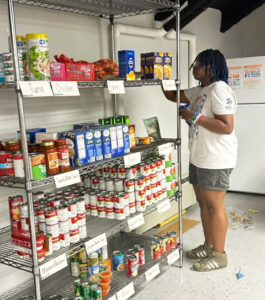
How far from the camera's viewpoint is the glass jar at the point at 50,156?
1778 mm

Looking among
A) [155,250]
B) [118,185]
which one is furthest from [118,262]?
[118,185]

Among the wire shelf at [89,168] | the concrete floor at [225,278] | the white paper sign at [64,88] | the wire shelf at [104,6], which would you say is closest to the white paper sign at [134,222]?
the wire shelf at [89,168]

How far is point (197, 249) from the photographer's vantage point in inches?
117

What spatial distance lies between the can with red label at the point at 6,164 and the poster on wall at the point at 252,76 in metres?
3.33

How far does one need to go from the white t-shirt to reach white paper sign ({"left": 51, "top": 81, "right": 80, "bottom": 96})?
42.7 inches

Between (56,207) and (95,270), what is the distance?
2.03 feet

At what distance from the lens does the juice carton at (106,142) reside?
7.04 feet

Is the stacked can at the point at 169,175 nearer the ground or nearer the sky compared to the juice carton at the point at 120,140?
nearer the ground

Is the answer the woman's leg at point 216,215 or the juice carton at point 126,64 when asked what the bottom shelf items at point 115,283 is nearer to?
the woman's leg at point 216,215

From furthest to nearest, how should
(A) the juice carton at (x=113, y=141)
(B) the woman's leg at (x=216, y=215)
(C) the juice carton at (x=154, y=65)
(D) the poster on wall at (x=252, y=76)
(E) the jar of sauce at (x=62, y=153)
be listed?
(D) the poster on wall at (x=252, y=76)
(B) the woman's leg at (x=216, y=215)
(C) the juice carton at (x=154, y=65)
(A) the juice carton at (x=113, y=141)
(E) the jar of sauce at (x=62, y=153)

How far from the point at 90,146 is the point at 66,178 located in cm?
29

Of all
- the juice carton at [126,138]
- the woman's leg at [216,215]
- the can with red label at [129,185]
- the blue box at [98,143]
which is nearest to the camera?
the blue box at [98,143]

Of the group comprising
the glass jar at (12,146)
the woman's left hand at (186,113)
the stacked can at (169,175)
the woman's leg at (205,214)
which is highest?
the woman's left hand at (186,113)

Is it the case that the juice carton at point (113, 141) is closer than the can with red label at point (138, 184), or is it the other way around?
the juice carton at point (113, 141)
